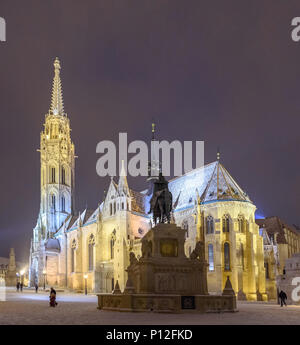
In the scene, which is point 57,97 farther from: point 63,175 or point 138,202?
point 138,202

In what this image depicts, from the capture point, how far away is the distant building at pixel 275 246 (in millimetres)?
62438

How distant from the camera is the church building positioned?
2141 inches

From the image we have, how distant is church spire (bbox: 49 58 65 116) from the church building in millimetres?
227

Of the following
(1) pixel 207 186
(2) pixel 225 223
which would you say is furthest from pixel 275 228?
(2) pixel 225 223

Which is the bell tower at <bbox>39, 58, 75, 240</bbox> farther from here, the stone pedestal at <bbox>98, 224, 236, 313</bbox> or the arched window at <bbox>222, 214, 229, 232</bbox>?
the stone pedestal at <bbox>98, 224, 236, 313</bbox>

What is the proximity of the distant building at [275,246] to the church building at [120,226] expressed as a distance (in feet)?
27.0

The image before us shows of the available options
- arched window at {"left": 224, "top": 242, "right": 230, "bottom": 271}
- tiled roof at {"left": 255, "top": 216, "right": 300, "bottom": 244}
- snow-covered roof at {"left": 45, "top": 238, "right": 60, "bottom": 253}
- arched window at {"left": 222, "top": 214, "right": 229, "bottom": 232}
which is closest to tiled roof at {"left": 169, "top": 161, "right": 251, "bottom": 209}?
arched window at {"left": 222, "top": 214, "right": 229, "bottom": 232}

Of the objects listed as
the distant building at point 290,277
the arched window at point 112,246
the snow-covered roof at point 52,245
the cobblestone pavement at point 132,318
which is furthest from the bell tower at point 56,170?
the cobblestone pavement at point 132,318

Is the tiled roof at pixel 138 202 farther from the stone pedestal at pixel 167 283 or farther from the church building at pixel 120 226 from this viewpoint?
the stone pedestal at pixel 167 283

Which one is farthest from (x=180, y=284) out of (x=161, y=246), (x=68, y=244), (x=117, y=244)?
(x=68, y=244)
